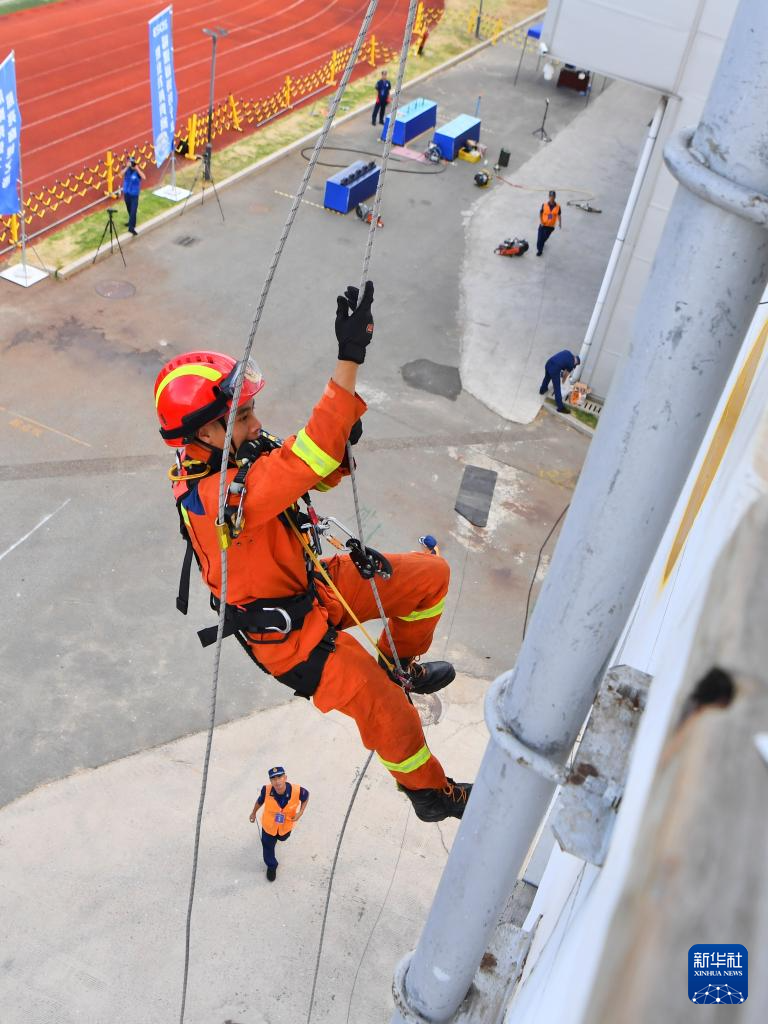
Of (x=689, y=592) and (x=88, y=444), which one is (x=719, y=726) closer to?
(x=689, y=592)

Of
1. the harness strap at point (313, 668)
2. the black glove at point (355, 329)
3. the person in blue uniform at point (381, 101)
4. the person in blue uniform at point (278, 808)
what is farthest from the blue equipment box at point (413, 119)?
the black glove at point (355, 329)

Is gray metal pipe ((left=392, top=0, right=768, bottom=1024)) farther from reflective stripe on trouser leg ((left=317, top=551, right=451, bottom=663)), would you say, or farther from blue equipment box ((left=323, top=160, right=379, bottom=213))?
blue equipment box ((left=323, top=160, right=379, bottom=213))

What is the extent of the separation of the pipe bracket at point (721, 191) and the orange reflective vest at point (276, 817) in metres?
5.94

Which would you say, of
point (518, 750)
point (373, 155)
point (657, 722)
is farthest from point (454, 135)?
point (657, 722)

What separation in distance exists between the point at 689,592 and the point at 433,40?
28.0 m

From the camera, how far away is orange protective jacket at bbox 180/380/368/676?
408cm

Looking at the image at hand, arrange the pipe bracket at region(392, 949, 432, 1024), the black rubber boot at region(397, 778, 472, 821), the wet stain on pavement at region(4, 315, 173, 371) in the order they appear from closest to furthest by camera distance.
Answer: the pipe bracket at region(392, 949, 432, 1024) → the black rubber boot at region(397, 778, 472, 821) → the wet stain on pavement at region(4, 315, 173, 371)

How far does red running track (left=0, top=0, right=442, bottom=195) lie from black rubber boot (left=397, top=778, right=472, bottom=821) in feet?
50.5

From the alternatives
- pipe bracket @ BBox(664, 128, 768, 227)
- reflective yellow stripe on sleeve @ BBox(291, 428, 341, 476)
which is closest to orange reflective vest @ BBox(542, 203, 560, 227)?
reflective yellow stripe on sleeve @ BBox(291, 428, 341, 476)

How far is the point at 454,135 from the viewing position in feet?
65.5

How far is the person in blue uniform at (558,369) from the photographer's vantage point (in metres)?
13.0

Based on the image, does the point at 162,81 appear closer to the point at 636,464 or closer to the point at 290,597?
the point at 290,597

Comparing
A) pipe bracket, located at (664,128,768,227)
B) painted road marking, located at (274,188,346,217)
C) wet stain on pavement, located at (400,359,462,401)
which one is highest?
pipe bracket, located at (664,128,768,227)

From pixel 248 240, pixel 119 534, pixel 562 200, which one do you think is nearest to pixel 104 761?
pixel 119 534
